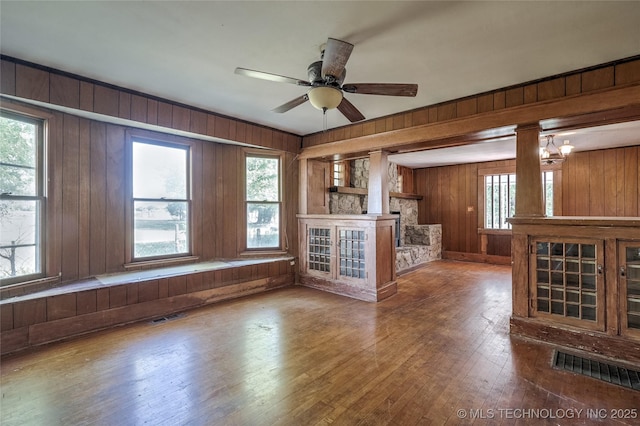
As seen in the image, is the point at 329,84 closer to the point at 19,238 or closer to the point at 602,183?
the point at 19,238

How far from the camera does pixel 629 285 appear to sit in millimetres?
2549

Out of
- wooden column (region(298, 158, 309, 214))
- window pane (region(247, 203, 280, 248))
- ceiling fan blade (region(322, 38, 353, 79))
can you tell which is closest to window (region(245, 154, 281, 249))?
window pane (region(247, 203, 280, 248))

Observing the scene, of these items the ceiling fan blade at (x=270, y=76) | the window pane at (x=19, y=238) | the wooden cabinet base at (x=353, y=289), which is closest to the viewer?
the ceiling fan blade at (x=270, y=76)

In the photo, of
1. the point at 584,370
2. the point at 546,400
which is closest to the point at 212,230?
the point at 546,400

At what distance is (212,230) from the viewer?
4.50 m

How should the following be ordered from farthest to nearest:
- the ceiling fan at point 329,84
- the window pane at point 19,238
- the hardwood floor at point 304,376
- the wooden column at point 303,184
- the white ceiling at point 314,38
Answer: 1. the wooden column at point 303,184
2. the window pane at point 19,238
3. the ceiling fan at point 329,84
4. the white ceiling at point 314,38
5. the hardwood floor at point 304,376

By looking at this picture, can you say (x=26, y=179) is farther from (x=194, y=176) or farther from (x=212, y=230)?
(x=212, y=230)

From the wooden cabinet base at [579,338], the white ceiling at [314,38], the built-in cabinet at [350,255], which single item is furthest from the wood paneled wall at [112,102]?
the wooden cabinet base at [579,338]

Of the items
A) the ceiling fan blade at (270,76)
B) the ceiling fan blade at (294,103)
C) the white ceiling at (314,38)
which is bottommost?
the ceiling fan blade at (294,103)

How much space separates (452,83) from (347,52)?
5.31 ft

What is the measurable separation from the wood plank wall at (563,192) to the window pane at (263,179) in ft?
16.4

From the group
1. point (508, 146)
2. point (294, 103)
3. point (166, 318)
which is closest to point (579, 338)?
point (294, 103)

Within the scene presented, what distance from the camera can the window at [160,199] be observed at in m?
3.83

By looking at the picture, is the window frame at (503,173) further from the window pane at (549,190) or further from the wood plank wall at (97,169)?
the wood plank wall at (97,169)
